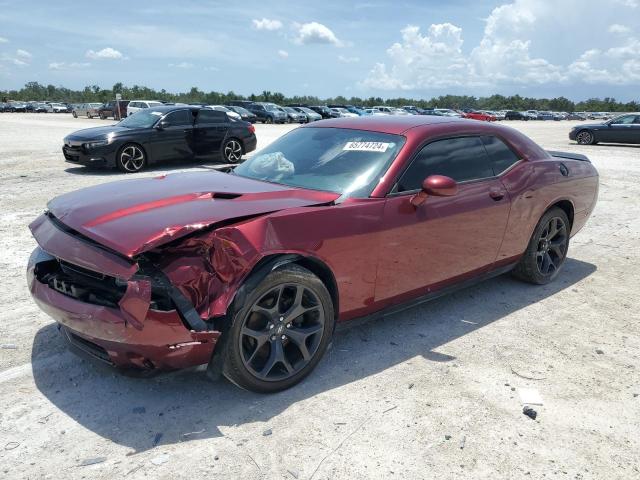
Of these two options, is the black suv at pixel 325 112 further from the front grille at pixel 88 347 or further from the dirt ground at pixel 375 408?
the front grille at pixel 88 347

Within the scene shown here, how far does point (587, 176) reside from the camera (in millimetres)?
5340

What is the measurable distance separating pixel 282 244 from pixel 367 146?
4.13 ft

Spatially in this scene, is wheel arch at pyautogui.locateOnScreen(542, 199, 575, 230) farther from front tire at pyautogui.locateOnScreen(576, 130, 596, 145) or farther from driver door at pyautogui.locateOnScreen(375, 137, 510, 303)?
front tire at pyautogui.locateOnScreen(576, 130, 596, 145)

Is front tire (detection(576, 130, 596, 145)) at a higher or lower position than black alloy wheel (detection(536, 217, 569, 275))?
higher

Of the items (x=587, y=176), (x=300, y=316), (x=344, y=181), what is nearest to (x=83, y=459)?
(x=300, y=316)

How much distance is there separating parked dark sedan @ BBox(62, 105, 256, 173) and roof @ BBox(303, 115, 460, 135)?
303 inches

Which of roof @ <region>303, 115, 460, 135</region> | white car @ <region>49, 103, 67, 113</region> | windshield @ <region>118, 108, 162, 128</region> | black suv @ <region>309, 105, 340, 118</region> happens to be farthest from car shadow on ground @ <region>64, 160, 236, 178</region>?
white car @ <region>49, 103, 67, 113</region>

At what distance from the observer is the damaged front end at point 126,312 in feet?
8.48

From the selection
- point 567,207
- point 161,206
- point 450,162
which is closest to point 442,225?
point 450,162

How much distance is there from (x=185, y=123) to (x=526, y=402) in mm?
10857

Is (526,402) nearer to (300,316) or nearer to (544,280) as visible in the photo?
(300,316)

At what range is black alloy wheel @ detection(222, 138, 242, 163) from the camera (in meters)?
13.2

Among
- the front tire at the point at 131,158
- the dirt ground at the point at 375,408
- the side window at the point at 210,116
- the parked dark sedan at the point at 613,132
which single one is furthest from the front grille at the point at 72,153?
the parked dark sedan at the point at 613,132

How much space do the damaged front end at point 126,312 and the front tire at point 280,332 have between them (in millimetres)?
214
